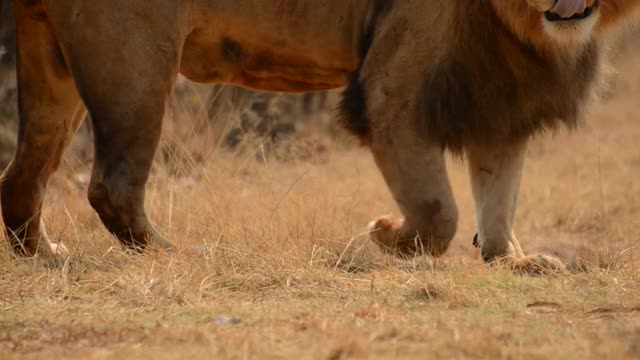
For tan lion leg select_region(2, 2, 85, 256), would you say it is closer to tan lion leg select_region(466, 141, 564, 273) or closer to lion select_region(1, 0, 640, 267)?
lion select_region(1, 0, 640, 267)

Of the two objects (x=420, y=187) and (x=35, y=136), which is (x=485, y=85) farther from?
(x=35, y=136)

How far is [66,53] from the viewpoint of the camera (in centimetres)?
486

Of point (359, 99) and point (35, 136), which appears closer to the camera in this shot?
point (359, 99)

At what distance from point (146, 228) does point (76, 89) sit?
2.24 feet

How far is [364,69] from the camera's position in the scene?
16.4ft

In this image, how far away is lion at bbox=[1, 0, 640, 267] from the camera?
4805mm

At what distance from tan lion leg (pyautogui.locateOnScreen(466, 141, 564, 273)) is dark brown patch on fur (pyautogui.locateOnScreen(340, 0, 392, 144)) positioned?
54 cm

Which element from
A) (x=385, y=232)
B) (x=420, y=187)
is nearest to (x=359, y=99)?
(x=420, y=187)

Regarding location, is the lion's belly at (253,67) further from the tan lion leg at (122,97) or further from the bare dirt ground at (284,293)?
the bare dirt ground at (284,293)

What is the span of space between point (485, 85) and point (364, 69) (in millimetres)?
485

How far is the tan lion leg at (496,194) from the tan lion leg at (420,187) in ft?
1.32

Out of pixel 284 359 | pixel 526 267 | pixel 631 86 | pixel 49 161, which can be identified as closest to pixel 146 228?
pixel 49 161

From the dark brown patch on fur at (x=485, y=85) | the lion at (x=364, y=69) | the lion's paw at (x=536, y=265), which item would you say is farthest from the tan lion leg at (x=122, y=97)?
the lion's paw at (x=536, y=265)

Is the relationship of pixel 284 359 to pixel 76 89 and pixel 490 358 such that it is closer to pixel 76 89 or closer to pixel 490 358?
pixel 490 358
